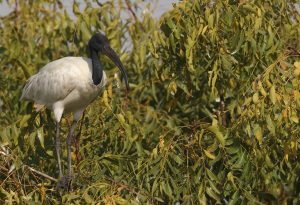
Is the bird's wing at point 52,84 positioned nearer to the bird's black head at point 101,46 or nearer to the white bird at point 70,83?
the white bird at point 70,83

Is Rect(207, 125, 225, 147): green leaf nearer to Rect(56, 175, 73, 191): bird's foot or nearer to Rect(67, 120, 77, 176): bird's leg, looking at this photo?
Rect(56, 175, 73, 191): bird's foot

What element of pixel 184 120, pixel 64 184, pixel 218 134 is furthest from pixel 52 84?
pixel 218 134

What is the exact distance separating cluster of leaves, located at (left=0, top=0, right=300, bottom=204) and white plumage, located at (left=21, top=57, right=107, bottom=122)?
0.46 ft

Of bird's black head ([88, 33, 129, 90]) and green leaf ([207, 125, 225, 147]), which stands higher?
bird's black head ([88, 33, 129, 90])

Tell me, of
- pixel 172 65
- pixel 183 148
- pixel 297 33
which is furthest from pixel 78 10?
pixel 183 148

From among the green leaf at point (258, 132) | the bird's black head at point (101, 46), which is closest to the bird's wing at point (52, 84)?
the bird's black head at point (101, 46)

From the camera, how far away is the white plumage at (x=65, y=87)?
784cm

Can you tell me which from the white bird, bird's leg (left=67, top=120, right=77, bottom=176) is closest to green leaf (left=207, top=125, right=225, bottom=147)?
bird's leg (left=67, top=120, right=77, bottom=176)

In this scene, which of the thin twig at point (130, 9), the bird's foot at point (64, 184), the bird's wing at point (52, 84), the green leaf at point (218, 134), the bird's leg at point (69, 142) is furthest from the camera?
the thin twig at point (130, 9)

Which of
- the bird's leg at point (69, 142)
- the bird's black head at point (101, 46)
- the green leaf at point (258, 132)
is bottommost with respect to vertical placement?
the bird's leg at point (69, 142)

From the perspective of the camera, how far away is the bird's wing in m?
7.82

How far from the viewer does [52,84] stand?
790cm

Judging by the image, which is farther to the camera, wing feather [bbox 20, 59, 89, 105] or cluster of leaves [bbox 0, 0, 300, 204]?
wing feather [bbox 20, 59, 89, 105]

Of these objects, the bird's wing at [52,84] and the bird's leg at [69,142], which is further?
the bird's wing at [52,84]
